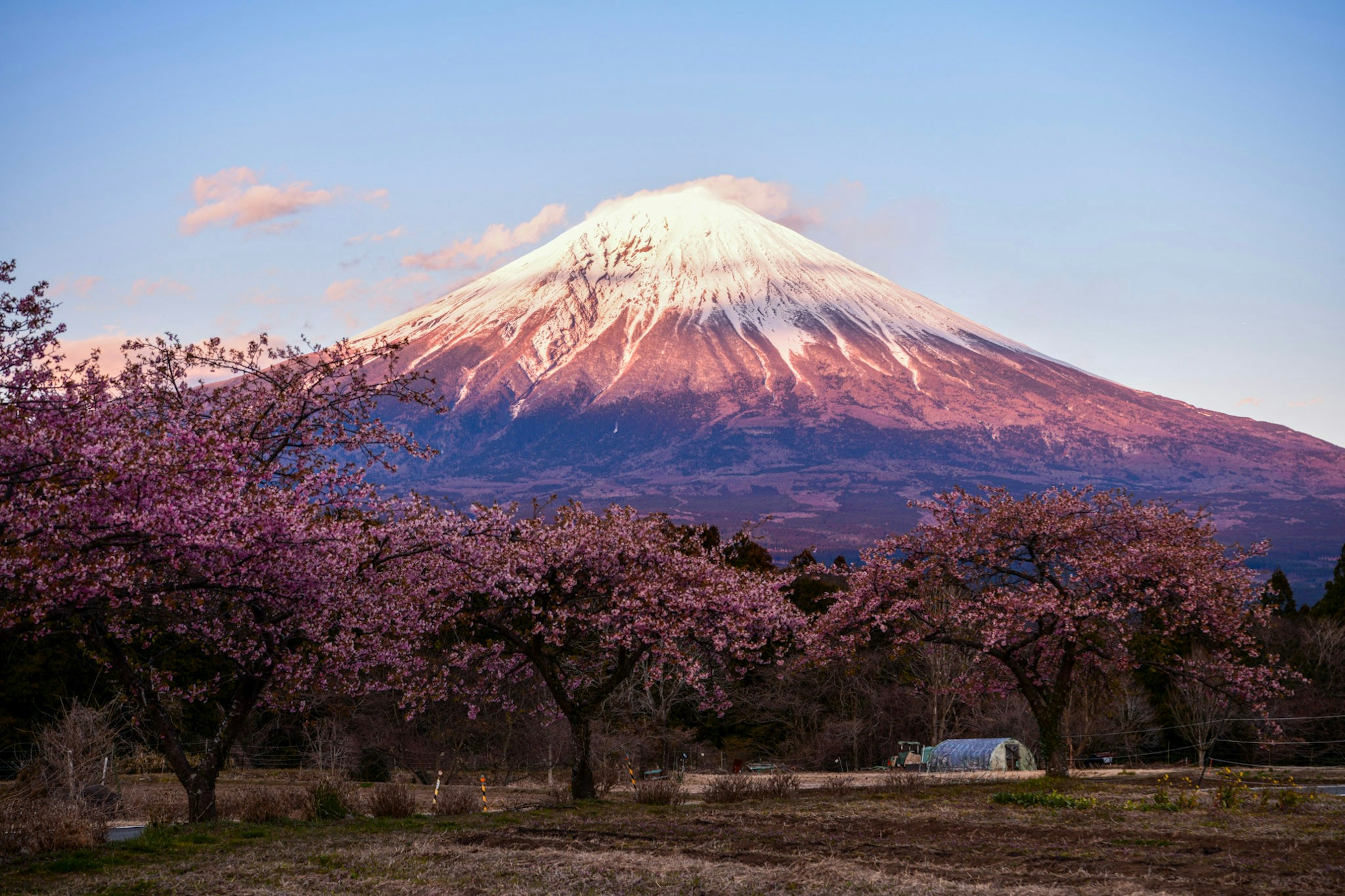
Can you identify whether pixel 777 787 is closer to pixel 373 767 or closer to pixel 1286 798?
pixel 1286 798

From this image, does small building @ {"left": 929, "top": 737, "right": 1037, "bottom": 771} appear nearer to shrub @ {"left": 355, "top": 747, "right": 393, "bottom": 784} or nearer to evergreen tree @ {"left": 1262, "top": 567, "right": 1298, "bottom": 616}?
shrub @ {"left": 355, "top": 747, "right": 393, "bottom": 784}

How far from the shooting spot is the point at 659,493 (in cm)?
12888

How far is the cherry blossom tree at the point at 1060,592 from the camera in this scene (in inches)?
723

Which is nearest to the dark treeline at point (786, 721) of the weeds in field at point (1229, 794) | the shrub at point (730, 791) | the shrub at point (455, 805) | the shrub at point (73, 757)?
the shrub at point (455, 805)

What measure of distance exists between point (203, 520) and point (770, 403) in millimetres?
140097

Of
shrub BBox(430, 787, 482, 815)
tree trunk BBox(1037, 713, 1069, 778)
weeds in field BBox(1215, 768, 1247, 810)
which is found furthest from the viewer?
tree trunk BBox(1037, 713, 1069, 778)

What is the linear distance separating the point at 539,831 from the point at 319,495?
473 centimetres

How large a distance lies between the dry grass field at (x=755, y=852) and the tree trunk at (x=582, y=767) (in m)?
1.12

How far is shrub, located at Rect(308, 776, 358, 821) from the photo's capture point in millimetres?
15273

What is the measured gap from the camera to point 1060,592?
18.9m

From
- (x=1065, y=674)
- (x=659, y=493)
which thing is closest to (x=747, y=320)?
(x=659, y=493)

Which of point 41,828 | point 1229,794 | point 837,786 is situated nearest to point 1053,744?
point 837,786

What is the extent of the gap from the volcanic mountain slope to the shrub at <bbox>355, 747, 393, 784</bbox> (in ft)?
276

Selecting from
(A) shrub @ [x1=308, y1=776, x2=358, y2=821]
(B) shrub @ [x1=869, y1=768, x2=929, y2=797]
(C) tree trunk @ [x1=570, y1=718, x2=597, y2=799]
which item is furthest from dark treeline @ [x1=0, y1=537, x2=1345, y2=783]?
(A) shrub @ [x1=308, y1=776, x2=358, y2=821]
